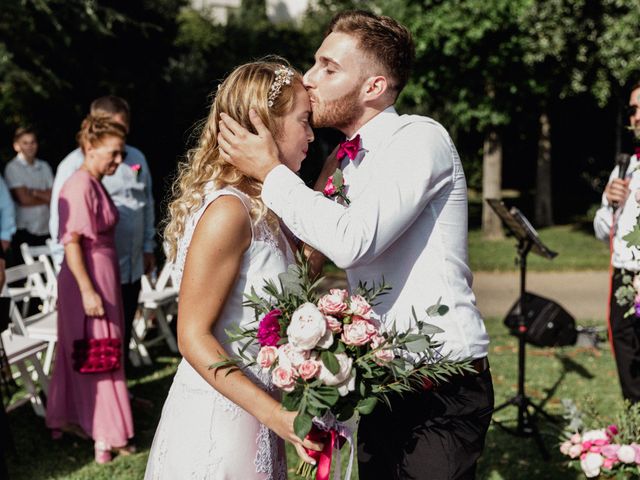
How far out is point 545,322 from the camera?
27.0 feet

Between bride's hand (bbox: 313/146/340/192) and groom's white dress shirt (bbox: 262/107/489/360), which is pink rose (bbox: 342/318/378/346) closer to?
groom's white dress shirt (bbox: 262/107/489/360)

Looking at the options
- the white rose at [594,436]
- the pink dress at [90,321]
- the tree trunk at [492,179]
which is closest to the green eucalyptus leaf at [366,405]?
the white rose at [594,436]

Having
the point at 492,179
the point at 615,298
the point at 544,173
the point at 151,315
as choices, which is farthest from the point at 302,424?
the point at 544,173

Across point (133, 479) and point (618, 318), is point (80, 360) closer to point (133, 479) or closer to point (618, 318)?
point (133, 479)

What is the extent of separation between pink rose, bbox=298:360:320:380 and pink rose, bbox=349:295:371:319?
0.66 feet

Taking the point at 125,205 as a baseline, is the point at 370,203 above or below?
above

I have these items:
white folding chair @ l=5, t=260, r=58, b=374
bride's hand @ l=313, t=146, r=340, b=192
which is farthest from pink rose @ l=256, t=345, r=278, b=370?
white folding chair @ l=5, t=260, r=58, b=374

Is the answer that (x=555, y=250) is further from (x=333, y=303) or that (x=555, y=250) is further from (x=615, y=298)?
(x=333, y=303)

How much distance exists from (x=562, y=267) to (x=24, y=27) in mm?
10869

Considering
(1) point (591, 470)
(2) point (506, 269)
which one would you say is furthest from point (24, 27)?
(1) point (591, 470)

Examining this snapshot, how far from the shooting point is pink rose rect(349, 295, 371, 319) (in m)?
2.16

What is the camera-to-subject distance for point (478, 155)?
93.1 feet

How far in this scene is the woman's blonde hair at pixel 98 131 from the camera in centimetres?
545

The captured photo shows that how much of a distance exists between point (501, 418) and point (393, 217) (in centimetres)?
430
